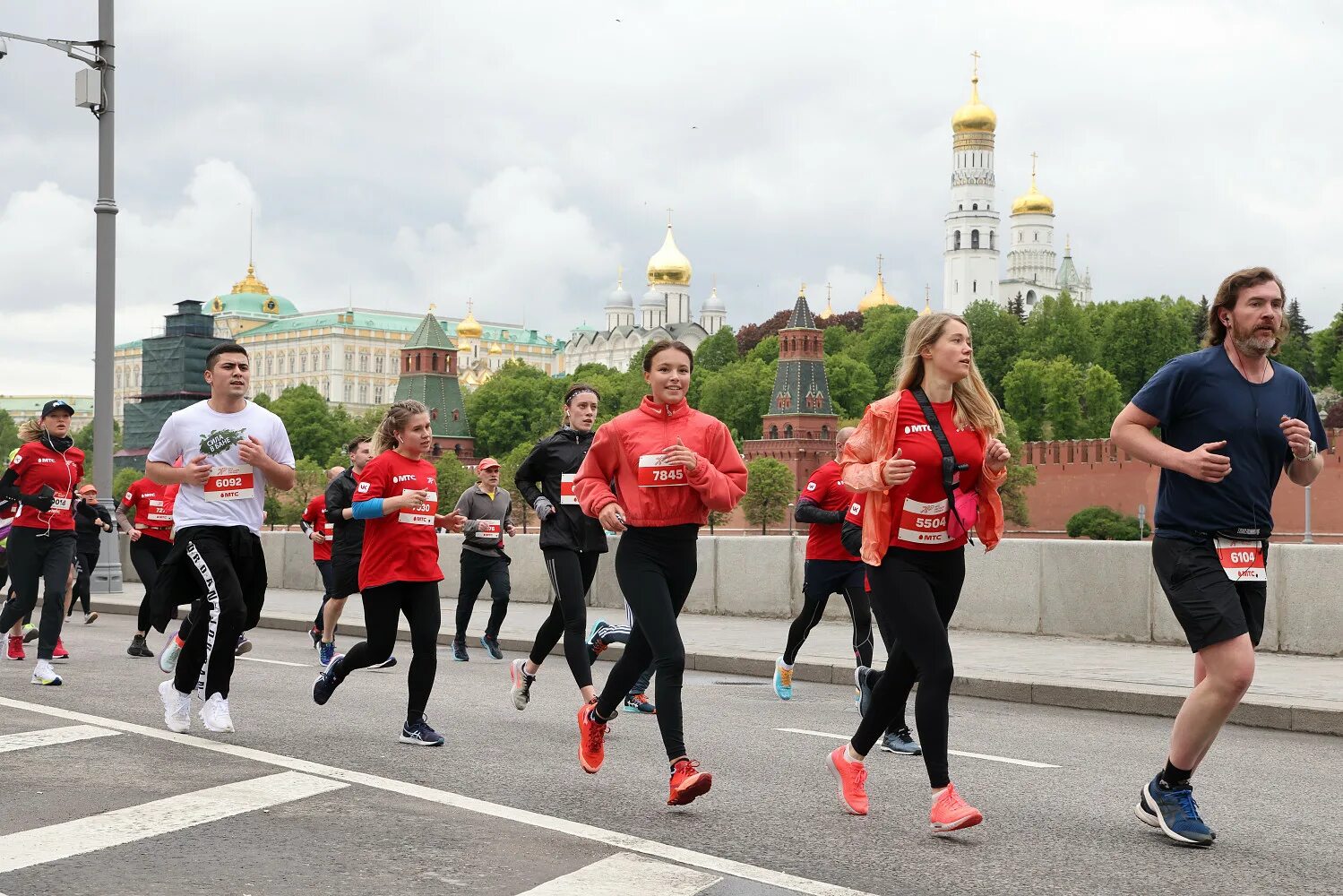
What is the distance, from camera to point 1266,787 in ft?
24.3

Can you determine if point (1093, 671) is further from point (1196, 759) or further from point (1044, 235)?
point (1044, 235)

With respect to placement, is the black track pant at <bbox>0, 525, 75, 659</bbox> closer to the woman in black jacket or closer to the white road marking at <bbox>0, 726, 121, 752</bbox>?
the white road marking at <bbox>0, 726, 121, 752</bbox>

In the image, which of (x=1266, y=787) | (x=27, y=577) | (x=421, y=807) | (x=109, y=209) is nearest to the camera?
(x=421, y=807)

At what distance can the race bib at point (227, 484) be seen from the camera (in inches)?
318

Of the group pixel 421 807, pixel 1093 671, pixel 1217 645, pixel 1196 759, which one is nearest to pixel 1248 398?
pixel 1217 645

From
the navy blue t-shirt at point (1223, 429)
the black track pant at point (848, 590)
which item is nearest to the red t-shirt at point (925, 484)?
the navy blue t-shirt at point (1223, 429)

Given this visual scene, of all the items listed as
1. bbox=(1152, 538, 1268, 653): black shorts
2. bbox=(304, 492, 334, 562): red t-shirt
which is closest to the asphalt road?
bbox=(1152, 538, 1268, 653): black shorts

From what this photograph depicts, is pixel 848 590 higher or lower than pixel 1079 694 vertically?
higher

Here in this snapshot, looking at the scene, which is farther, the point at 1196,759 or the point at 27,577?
the point at 27,577

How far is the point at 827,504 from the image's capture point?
9.99 m

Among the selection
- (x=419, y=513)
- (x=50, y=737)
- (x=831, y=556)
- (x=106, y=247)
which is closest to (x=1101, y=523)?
(x=106, y=247)

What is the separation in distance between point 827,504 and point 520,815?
411 centimetres

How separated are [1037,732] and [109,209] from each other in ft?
52.6

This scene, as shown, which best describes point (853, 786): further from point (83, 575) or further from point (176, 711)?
point (83, 575)
